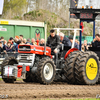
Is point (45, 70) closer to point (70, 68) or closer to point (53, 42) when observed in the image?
point (70, 68)

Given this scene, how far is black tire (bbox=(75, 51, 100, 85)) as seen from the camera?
1045cm

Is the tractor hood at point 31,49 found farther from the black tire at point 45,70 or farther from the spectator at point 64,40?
the spectator at point 64,40

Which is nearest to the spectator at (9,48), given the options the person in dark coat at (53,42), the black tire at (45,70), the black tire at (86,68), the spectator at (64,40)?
the spectator at (64,40)

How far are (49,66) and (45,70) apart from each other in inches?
10.5

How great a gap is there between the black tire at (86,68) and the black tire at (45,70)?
78 cm

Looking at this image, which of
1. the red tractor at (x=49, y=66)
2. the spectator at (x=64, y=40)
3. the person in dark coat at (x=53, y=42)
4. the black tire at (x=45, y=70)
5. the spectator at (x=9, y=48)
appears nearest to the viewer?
the black tire at (x=45, y=70)

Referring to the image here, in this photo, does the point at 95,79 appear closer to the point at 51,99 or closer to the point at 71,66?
the point at 71,66

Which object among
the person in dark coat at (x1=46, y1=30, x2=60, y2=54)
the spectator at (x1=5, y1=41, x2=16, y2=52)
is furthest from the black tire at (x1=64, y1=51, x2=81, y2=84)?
the spectator at (x1=5, y1=41, x2=16, y2=52)

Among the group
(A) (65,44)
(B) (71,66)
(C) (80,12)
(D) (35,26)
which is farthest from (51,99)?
(D) (35,26)

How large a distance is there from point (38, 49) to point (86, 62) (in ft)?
5.45

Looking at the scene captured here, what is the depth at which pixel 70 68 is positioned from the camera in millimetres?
10578

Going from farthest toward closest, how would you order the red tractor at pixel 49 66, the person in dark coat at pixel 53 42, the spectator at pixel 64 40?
1. the spectator at pixel 64 40
2. the person in dark coat at pixel 53 42
3. the red tractor at pixel 49 66

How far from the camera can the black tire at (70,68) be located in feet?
34.7

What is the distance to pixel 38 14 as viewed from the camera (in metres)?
45.1
